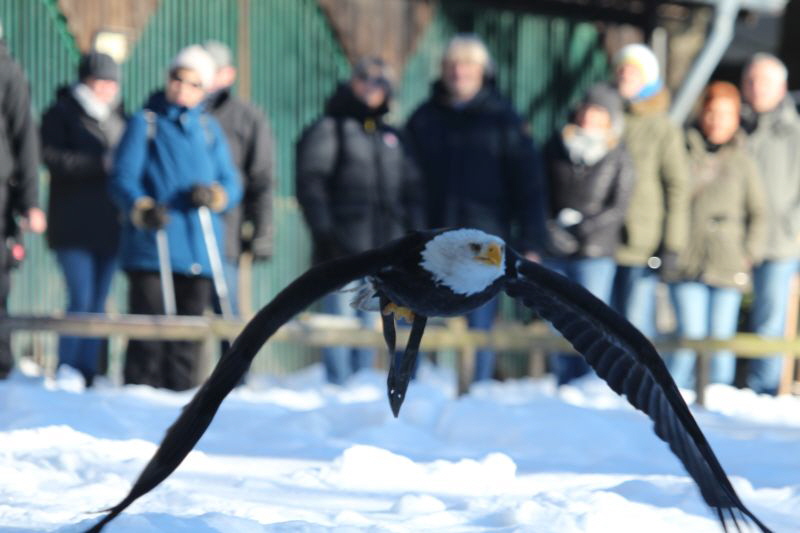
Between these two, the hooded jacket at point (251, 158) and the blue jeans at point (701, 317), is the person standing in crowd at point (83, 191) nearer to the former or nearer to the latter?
the hooded jacket at point (251, 158)

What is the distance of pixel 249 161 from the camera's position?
9.30m

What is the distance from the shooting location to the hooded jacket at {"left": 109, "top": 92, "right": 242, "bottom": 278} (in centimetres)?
852

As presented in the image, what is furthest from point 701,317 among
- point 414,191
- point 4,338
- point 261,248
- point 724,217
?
point 4,338

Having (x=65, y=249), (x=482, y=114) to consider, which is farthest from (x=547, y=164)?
(x=65, y=249)

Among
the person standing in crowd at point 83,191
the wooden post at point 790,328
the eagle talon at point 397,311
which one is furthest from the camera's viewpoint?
the wooden post at point 790,328

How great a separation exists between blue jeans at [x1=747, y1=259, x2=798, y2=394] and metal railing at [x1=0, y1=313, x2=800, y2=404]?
181 millimetres

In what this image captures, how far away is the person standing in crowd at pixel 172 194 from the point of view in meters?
8.50

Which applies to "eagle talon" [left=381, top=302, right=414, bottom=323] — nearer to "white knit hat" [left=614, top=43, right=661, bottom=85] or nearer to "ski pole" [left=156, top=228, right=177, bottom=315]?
"ski pole" [left=156, top=228, right=177, bottom=315]

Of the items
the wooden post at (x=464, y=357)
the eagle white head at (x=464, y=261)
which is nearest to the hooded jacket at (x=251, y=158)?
the wooden post at (x=464, y=357)

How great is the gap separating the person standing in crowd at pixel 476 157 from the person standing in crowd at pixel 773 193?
151 cm

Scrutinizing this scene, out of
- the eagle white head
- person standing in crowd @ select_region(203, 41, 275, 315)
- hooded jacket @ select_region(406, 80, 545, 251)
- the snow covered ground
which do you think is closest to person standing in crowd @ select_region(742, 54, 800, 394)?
the snow covered ground

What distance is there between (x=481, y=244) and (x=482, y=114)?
4194mm

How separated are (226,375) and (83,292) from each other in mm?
4629

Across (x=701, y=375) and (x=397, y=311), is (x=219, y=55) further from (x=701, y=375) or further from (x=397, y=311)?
(x=397, y=311)
